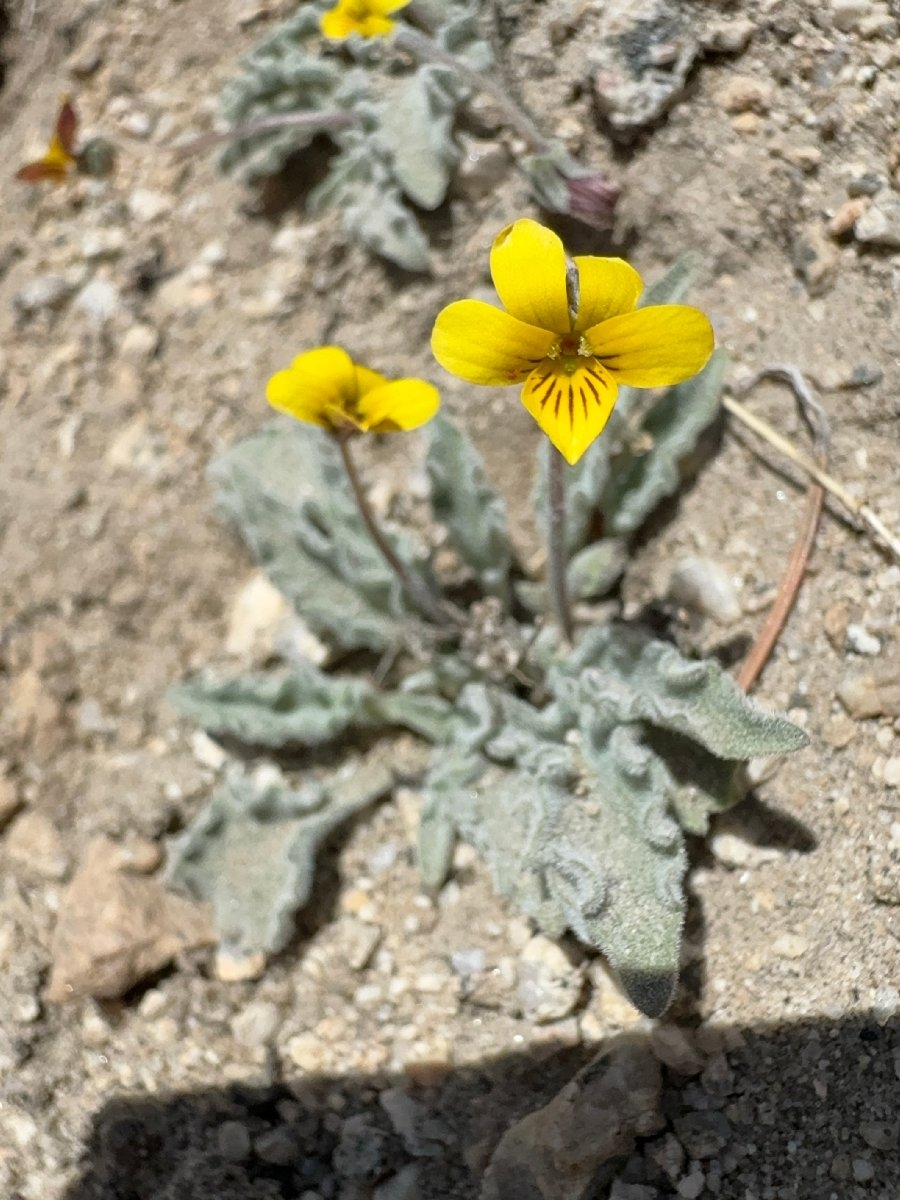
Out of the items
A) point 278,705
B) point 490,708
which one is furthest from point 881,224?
point 278,705

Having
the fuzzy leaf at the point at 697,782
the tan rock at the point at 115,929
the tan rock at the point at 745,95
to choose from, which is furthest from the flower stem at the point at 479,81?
the tan rock at the point at 115,929

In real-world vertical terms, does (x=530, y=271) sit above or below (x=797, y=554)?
above

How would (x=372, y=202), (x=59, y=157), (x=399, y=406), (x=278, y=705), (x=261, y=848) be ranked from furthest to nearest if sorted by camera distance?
(x=59, y=157) → (x=372, y=202) → (x=278, y=705) → (x=261, y=848) → (x=399, y=406)

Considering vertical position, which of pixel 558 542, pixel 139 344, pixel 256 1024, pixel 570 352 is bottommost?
pixel 256 1024

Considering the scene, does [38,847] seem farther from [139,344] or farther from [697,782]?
[697,782]

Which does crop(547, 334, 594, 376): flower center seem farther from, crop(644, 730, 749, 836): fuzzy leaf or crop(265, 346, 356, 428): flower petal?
crop(644, 730, 749, 836): fuzzy leaf

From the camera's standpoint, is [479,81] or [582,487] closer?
[582,487]

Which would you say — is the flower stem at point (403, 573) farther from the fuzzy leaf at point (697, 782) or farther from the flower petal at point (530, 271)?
the fuzzy leaf at point (697, 782)

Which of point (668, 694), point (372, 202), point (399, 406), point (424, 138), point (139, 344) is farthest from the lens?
point (139, 344)
